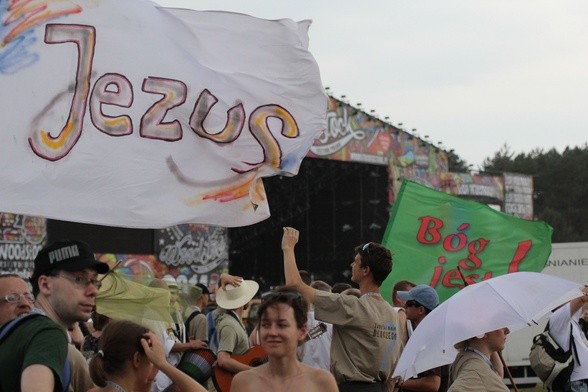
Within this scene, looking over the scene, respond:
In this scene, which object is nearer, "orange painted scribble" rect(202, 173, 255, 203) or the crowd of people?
the crowd of people

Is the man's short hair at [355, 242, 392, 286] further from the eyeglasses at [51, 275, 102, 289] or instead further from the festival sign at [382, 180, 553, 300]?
the festival sign at [382, 180, 553, 300]

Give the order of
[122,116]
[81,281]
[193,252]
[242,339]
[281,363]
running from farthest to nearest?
[193,252], [242,339], [122,116], [281,363], [81,281]

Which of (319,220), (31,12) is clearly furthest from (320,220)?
(31,12)

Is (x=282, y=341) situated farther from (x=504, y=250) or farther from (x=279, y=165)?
(x=504, y=250)

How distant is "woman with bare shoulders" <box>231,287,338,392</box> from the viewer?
512 cm

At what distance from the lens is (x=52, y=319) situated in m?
4.41

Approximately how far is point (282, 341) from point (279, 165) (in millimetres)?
2318

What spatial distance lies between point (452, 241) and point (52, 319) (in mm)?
7589

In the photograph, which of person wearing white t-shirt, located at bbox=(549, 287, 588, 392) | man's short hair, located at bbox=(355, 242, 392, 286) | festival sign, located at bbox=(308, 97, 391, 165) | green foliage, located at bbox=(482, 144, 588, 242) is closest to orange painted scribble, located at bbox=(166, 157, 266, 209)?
man's short hair, located at bbox=(355, 242, 392, 286)

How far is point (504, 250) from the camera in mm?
11727

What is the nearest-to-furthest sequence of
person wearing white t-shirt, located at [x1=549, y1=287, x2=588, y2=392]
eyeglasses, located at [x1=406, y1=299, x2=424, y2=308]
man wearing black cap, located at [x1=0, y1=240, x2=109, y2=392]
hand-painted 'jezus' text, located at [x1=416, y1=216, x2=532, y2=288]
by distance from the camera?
man wearing black cap, located at [x1=0, y1=240, x2=109, y2=392] → eyeglasses, located at [x1=406, y1=299, x2=424, y2=308] → person wearing white t-shirt, located at [x1=549, y1=287, x2=588, y2=392] → hand-painted 'jezus' text, located at [x1=416, y1=216, x2=532, y2=288]

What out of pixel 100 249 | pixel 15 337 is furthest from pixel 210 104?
pixel 100 249

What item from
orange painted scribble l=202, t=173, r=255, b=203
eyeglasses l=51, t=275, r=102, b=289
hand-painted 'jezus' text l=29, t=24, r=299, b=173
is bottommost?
eyeglasses l=51, t=275, r=102, b=289

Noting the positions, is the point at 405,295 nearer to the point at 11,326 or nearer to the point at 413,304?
the point at 413,304
